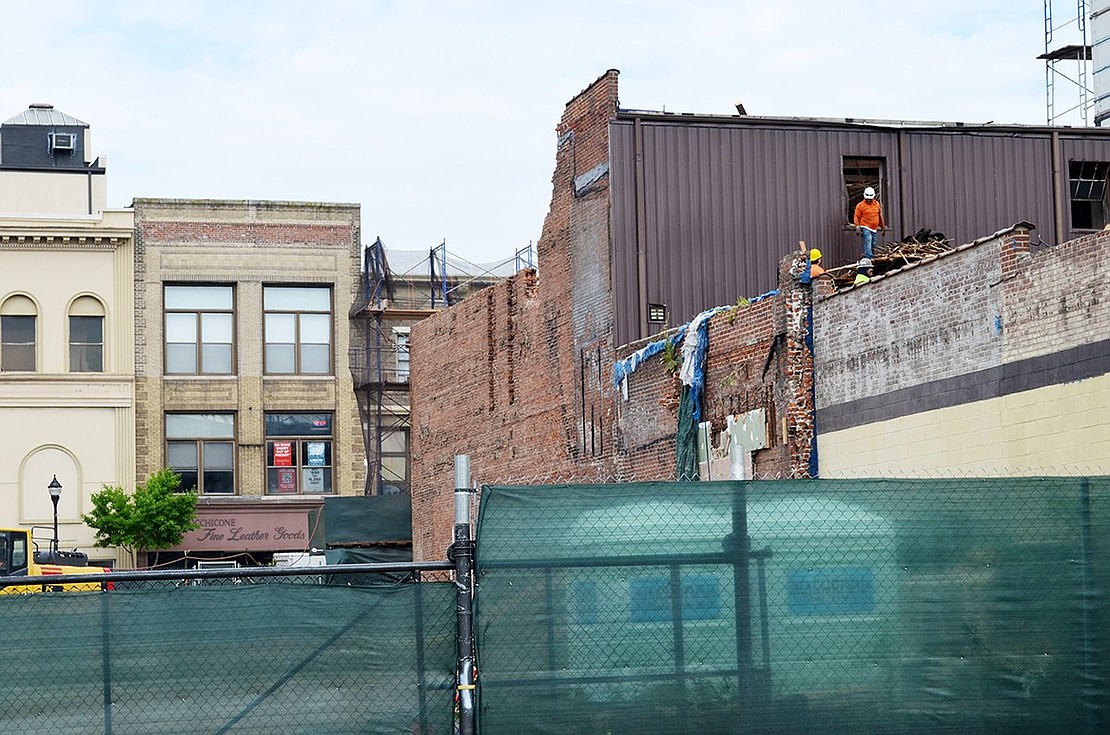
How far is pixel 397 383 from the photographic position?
48.2 meters

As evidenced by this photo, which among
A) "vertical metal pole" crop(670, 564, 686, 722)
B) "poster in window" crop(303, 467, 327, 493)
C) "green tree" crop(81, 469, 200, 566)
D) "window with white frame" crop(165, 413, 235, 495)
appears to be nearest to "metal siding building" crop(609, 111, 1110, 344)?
"vertical metal pole" crop(670, 564, 686, 722)

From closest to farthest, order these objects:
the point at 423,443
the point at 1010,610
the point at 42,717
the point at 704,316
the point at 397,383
→ 1. the point at 42,717
2. the point at 1010,610
3. the point at 704,316
4. the point at 423,443
5. the point at 397,383

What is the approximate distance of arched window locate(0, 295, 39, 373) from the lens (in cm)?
4859

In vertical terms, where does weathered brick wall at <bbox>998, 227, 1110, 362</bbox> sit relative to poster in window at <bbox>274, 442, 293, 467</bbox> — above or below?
above

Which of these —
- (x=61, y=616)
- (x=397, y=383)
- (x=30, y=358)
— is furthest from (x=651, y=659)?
(x=30, y=358)

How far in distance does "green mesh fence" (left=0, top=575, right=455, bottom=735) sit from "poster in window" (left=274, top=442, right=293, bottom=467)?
135 feet

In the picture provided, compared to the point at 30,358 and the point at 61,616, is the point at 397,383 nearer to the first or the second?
the point at 30,358

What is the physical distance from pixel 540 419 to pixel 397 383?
18.7m

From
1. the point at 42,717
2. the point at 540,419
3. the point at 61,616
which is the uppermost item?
the point at 540,419

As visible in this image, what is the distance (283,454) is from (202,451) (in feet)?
8.25

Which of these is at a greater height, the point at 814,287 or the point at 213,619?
the point at 814,287

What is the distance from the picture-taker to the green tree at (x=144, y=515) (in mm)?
46219

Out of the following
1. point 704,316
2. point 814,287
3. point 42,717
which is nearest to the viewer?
point 42,717

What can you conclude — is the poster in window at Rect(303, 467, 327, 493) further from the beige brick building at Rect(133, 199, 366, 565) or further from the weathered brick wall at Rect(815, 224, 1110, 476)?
the weathered brick wall at Rect(815, 224, 1110, 476)
